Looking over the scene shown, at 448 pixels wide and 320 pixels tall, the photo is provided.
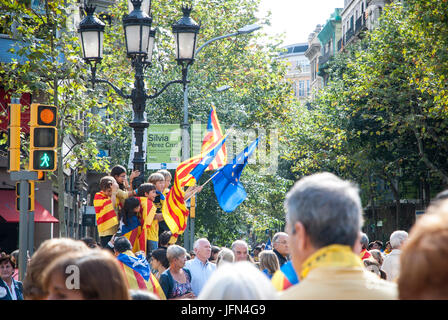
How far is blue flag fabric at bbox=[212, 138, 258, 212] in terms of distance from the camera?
13.3 meters

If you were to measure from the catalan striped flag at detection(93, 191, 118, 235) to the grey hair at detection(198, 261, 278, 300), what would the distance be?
7.20m

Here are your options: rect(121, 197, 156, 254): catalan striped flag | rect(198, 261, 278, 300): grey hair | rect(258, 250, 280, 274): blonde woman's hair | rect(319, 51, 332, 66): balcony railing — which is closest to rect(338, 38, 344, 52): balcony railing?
rect(319, 51, 332, 66): balcony railing

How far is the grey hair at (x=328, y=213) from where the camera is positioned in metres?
3.28

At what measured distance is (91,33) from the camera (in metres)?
12.9

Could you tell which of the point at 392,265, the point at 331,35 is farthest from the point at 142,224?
the point at 331,35

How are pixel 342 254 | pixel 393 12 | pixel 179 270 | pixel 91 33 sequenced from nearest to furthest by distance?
pixel 342 254, pixel 179 270, pixel 91 33, pixel 393 12

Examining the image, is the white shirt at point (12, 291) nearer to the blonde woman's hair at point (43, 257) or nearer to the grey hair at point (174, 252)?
the grey hair at point (174, 252)

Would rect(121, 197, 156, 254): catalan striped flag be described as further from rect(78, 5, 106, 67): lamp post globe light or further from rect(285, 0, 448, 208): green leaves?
rect(285, 0, 448, 208): green leaves

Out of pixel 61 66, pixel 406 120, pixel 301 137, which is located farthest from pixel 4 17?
pixel 301 137

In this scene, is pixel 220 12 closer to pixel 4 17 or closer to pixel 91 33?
pixel 4 17

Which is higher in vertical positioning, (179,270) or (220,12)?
(220,12)

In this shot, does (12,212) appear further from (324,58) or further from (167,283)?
(324,58)

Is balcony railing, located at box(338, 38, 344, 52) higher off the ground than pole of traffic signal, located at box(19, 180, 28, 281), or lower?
higher

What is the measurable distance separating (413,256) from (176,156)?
788 inches
